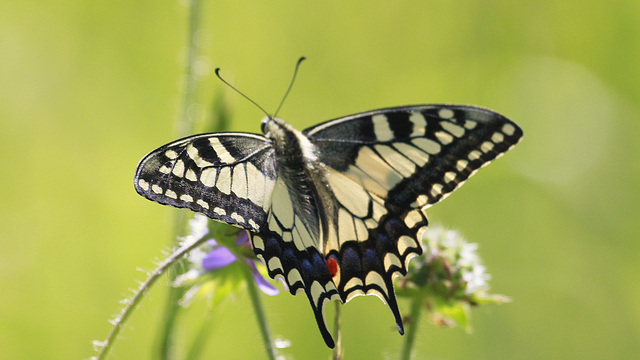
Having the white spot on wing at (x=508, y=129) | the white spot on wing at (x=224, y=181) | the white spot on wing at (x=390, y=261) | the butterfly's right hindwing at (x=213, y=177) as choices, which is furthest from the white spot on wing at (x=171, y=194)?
the white spot on wing at (x=508, y=129)

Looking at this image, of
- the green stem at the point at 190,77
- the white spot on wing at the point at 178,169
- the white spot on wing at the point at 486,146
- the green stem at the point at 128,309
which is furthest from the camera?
the green stem at the point at 190,77

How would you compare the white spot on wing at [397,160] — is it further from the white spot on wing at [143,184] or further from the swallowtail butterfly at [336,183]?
the white spot on wing at [143,184]

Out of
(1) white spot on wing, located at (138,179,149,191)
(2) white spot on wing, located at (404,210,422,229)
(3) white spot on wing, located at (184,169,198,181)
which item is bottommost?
(2) white spot on wing, located at (404,210,422,229)

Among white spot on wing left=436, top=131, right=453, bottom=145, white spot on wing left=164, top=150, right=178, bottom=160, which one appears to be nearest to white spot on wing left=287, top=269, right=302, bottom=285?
white spot on wing left=164, top=150, right=178, bottom=160

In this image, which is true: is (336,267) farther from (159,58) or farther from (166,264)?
(159,58)

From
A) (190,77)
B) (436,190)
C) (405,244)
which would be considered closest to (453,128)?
(436,190)

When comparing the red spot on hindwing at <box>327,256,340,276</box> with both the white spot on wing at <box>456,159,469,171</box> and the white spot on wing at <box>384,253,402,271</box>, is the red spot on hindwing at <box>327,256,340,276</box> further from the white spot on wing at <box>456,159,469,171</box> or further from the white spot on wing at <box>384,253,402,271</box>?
the white spot on wing at <box>456,159,469,171</box>

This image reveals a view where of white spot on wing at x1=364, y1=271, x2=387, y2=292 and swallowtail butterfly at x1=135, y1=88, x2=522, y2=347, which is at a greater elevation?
swallowtail butterfly at x1=135, y1=88, x2=522, y2=347
